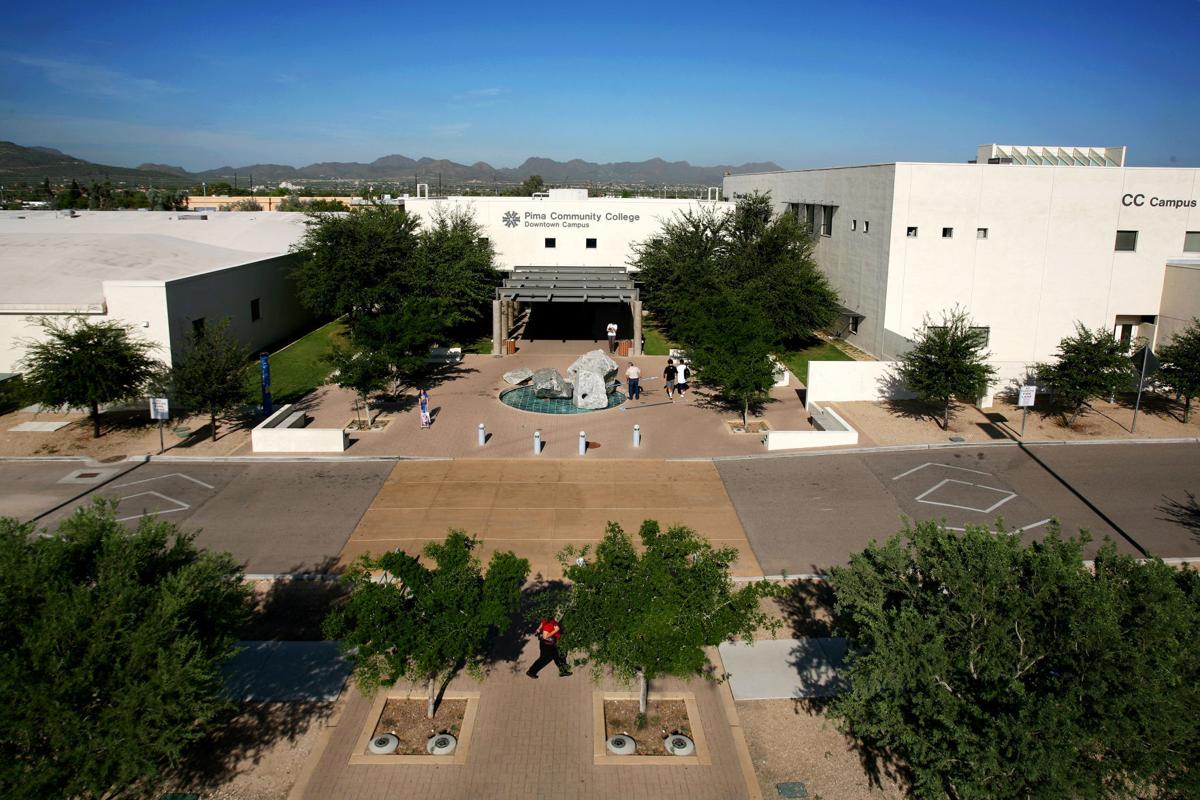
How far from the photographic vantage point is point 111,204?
88.0 m

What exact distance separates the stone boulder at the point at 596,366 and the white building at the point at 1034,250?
10.4m

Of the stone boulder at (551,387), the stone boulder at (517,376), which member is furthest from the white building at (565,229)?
the stone boulder at (551,387)

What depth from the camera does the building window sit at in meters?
29.3

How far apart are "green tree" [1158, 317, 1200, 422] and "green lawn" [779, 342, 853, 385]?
423 inches

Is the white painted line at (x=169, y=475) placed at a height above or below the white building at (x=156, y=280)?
below

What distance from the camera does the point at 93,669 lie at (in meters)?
7.86

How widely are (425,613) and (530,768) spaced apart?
2251mm

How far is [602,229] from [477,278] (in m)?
7.44

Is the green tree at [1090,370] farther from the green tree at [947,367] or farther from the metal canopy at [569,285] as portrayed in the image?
the metal canopy at [569,285]

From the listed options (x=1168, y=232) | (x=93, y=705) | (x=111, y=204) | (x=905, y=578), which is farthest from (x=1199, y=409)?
(x=111, y=204)

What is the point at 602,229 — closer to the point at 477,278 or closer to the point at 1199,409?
the point at 477,278

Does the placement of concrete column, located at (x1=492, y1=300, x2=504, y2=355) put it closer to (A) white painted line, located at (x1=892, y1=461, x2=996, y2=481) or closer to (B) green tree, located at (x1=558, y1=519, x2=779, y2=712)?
(A) white painted line, located at (x1=892, y1=461, x2=996, y2=481)

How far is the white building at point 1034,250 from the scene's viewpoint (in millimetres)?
28875

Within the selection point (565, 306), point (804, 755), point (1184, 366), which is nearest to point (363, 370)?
point (804, 755)
